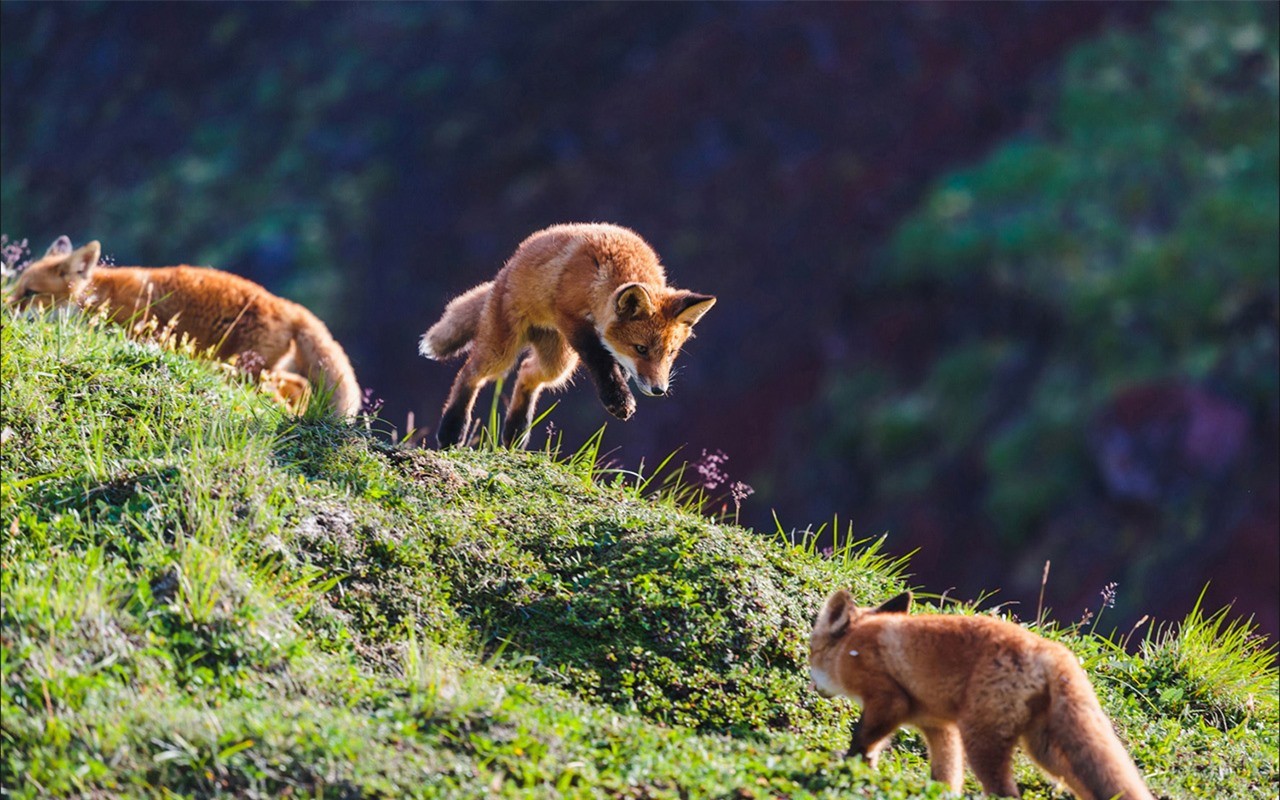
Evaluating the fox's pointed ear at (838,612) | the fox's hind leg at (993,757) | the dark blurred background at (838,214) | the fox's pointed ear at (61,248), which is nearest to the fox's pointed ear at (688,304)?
the fox's pointed ear at (838,612)

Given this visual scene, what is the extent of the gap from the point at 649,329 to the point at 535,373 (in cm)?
90

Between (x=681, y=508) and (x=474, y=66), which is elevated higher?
(x=474, y=66)

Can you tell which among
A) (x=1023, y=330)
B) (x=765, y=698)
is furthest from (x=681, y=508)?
(x=1023, y=330)

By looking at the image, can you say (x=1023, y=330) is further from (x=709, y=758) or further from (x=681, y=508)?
(x=709, y=758)

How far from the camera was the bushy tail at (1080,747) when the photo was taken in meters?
4.83

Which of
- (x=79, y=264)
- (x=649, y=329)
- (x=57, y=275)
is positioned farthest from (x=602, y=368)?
(x=57, y=275)

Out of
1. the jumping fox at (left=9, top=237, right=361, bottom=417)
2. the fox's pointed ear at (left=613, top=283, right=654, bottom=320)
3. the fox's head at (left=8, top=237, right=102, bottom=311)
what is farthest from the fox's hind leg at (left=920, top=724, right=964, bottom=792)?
the fox's head at (left=8, top=237, right=102, bottom=311)

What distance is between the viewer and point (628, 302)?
8008 mm

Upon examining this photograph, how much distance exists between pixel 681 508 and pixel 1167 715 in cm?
270

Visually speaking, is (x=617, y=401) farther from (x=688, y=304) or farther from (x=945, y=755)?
(x=945, y=755)

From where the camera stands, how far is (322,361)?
414 inches

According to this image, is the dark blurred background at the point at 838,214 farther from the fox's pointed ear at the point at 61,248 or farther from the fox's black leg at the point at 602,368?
the fox's black leg at the point at 602,368

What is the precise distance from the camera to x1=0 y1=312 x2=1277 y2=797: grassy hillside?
14.8 ft

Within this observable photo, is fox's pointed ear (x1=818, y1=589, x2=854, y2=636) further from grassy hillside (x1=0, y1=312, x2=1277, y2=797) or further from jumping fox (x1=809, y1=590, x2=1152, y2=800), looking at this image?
grassy hillside (x1=0, y1=312, x2=1277, y2=797)
